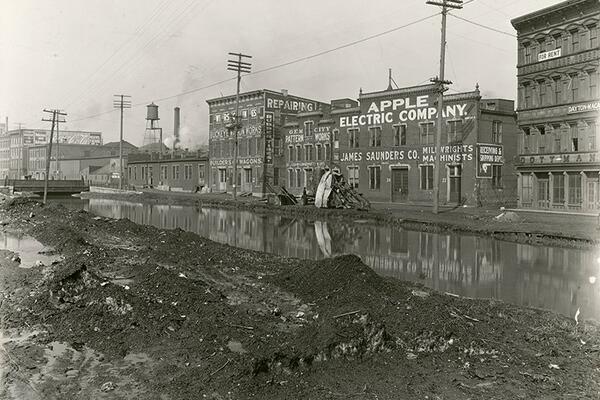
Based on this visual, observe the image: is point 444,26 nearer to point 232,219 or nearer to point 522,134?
point 522,134

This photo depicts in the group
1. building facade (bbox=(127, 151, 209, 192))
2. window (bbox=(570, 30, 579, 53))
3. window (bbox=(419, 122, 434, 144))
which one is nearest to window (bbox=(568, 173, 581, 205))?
window (bbox=(570, 30, 579, 53))

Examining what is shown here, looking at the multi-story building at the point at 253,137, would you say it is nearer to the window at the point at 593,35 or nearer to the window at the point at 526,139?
the window at the point at 526,139

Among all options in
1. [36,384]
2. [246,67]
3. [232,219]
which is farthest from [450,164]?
[36,384]

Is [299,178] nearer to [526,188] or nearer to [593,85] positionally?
[526,188]

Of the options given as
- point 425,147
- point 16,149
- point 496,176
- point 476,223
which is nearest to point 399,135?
point 425,147

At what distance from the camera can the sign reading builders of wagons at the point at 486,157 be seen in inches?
1486

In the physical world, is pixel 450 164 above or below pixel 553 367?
above

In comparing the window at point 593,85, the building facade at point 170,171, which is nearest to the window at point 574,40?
the window at point 593,85

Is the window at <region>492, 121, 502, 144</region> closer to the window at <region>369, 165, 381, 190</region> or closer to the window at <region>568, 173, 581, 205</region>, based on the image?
the window at <region>568, 173, 581, 205</region>

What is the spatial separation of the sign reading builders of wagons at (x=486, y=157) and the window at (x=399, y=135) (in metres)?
6.85

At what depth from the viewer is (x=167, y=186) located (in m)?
72.4

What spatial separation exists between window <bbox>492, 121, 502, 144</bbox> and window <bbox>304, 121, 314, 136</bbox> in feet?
61.7

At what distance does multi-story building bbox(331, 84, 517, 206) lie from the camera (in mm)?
38094

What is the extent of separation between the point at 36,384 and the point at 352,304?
16.9 feet
